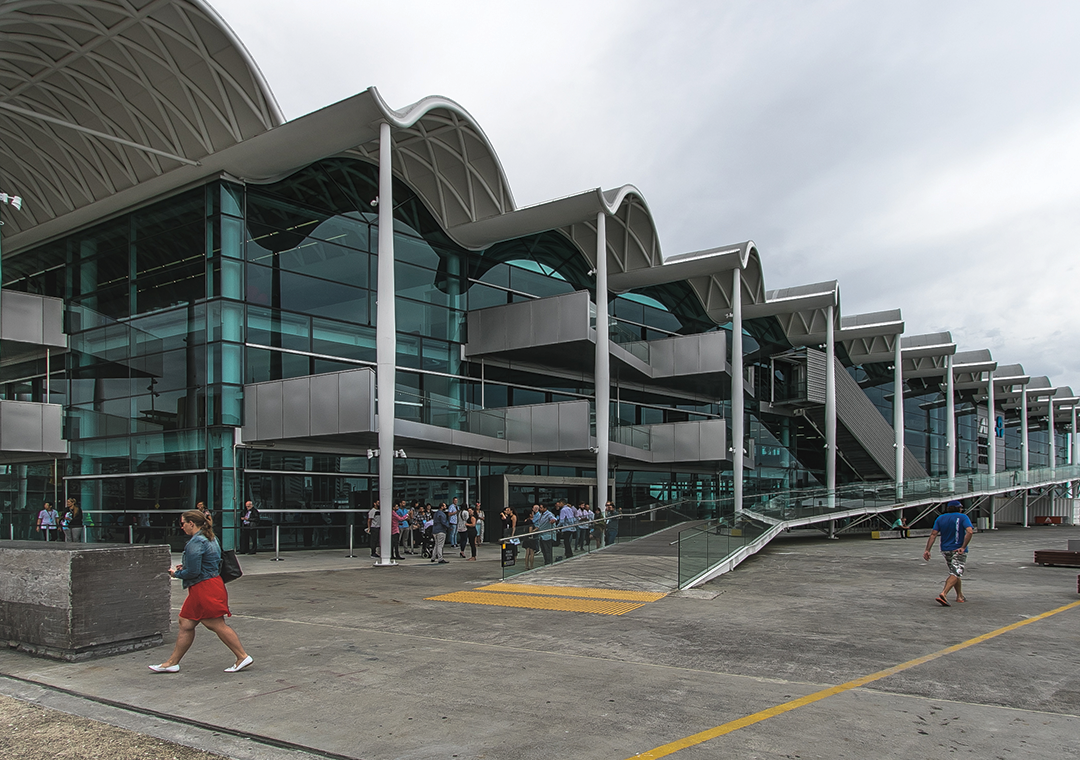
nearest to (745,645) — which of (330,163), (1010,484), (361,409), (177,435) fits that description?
(361,409)

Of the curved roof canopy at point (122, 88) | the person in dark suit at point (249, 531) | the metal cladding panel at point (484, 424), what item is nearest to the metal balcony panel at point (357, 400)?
the person in dark suit at point (249, 531)

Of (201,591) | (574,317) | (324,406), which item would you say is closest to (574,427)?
(574,317)

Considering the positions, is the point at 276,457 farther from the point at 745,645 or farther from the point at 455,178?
the point at 745,645

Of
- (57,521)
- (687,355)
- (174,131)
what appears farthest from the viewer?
(687,355)

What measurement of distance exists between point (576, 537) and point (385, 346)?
7.11m

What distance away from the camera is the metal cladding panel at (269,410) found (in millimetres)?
22297

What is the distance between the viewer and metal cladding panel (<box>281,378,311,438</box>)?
22.0 metres

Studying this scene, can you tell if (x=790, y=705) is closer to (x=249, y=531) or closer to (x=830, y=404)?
(x=249, y=531)

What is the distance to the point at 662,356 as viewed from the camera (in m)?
34.5

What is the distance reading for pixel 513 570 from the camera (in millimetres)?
16172

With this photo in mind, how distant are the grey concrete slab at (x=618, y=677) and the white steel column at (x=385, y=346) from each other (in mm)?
6716

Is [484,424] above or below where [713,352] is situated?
below

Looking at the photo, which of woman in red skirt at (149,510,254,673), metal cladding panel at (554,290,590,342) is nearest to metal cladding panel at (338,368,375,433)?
metal cladding panel at (554,290,590,342)

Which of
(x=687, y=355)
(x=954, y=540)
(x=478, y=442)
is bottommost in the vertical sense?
(x=954, y=540)
